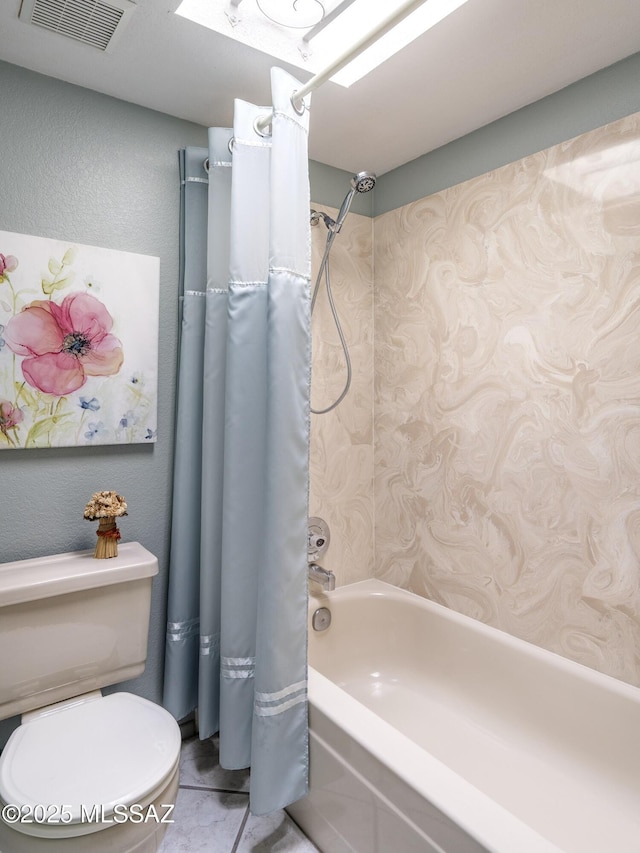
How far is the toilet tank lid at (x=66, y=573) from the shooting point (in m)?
1.45

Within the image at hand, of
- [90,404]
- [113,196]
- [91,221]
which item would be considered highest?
[113,196]

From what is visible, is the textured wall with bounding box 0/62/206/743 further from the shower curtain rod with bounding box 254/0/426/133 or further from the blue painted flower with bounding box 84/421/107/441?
the shower curtain rod with bounding box 254/0/426/133

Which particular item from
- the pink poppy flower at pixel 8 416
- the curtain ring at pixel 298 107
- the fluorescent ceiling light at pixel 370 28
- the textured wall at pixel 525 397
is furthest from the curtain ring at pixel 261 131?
the pink poppy flower at pixel 8 416

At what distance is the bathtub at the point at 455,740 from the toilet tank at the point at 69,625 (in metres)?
0.61

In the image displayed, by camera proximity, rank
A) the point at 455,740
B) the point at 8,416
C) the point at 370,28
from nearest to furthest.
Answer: the point at 370,28 → the point at 8,416 → the point at 455,740

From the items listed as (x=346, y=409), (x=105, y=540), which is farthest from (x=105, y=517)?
(x=346, y=409)

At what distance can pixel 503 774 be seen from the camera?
1670 mm

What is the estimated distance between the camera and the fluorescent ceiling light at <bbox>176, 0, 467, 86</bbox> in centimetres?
142

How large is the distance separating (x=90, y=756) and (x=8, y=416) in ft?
3.22

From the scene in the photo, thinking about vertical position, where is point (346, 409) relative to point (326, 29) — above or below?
below

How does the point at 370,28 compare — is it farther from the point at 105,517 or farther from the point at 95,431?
the point at 105,517

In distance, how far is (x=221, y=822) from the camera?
1643 mm

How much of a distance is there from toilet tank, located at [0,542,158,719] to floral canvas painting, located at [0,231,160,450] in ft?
1.37

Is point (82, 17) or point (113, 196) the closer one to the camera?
point (82, 17)
